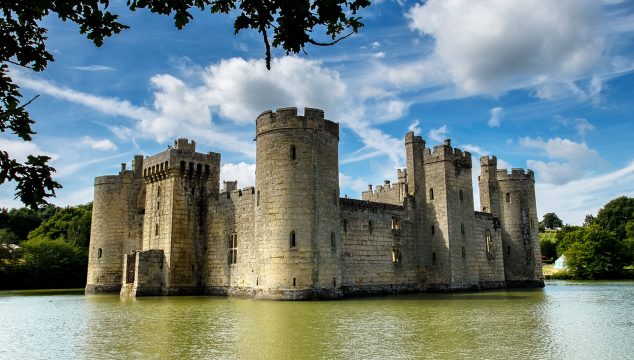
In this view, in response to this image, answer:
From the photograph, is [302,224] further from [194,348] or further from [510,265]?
[510,265]

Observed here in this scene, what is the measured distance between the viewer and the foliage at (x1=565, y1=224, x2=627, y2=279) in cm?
5403

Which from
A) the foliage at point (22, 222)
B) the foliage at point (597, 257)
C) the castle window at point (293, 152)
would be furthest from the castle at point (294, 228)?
the foliage at point (22, 222)

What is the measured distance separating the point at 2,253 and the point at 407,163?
114 feet

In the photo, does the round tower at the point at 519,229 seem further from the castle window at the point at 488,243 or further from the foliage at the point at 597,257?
the foliage at the point at 597,257

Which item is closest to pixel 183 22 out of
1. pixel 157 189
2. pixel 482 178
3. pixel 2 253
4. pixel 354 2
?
pixel 354 2

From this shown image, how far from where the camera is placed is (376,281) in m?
32.2

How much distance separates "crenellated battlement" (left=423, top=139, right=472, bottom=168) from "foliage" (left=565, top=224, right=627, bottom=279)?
26.0 meters

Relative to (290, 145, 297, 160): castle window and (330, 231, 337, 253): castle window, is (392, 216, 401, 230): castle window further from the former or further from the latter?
(290, 145, 297, 160): castle window

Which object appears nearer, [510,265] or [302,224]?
[302,224]

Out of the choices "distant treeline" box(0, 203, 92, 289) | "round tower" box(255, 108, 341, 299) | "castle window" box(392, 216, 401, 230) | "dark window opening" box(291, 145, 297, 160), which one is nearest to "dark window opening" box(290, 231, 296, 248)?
"round tower" box(255, 108, 341, 299)

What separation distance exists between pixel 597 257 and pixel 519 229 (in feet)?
56.6

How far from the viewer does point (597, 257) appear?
54188 millimetres

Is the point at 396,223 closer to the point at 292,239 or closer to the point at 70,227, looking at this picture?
the point at 292,239

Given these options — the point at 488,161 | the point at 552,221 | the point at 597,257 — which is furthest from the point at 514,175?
the point at 552,221
